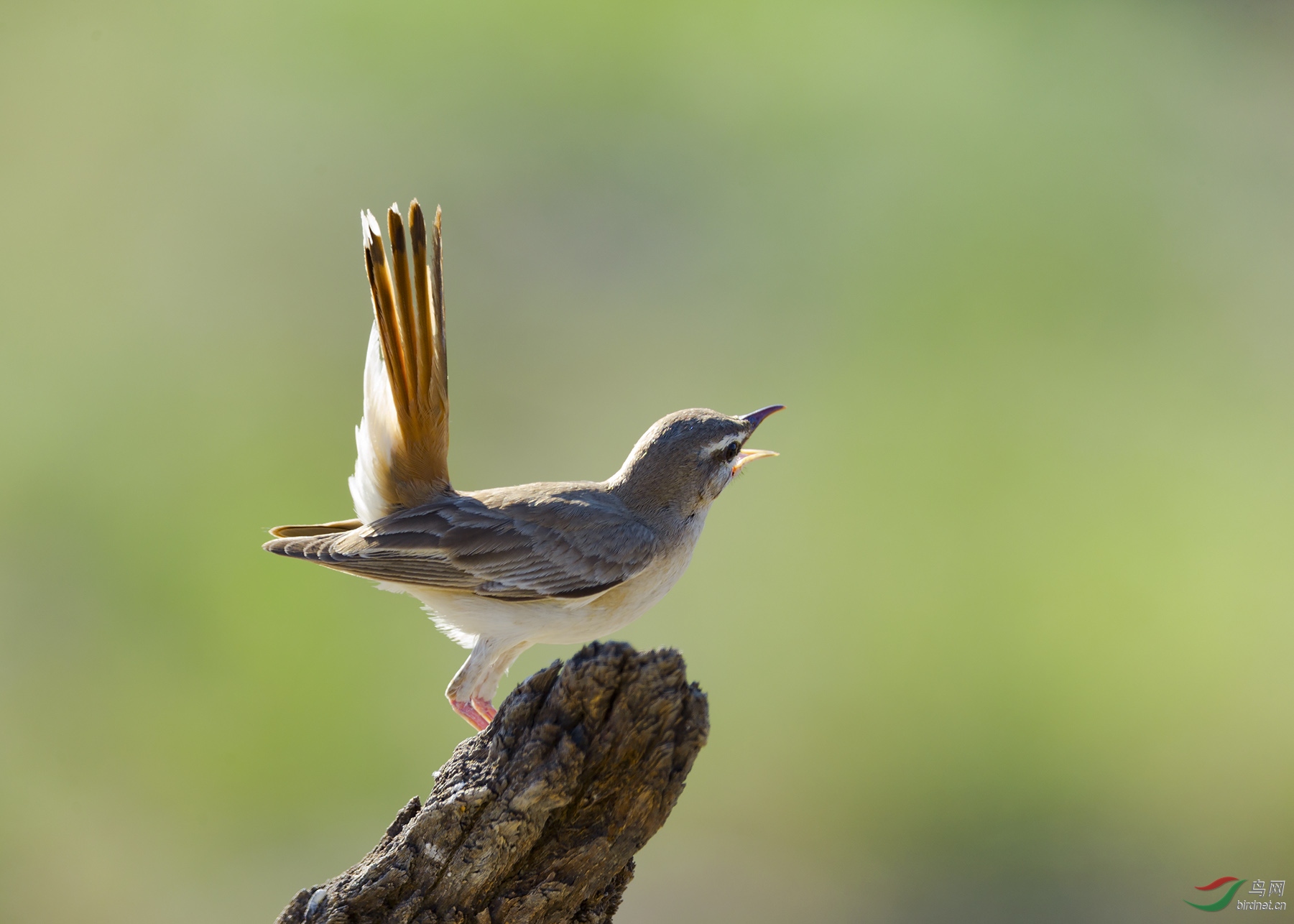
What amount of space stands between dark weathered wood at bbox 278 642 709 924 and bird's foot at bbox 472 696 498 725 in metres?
1.11

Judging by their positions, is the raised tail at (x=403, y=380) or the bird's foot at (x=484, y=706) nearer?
the raised tail at (x=403, y=380)

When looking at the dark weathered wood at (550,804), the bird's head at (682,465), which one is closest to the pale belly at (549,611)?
the bird's head at (682,465)

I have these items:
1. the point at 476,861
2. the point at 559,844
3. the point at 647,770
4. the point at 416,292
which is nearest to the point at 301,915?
the point at 476,861

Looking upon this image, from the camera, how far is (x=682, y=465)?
4.88m

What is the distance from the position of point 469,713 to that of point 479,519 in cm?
98

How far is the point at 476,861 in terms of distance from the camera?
3.36 m

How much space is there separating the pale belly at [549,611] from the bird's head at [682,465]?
30cm

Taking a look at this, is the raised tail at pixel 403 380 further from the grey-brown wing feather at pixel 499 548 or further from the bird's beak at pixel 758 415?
the bird's beak at pixel 758 415

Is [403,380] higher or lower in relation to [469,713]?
higher

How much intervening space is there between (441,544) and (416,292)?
1249 mm

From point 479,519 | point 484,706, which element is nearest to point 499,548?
point 479,519

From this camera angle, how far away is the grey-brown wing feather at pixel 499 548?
450 cm

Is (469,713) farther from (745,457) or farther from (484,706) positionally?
(745,457)

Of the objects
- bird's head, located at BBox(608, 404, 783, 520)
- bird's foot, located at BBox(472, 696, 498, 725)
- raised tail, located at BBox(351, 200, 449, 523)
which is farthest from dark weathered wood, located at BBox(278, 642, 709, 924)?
raised tail, located at BBox(351, 200, 449, 523)
